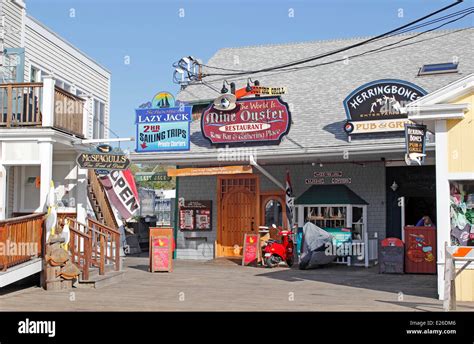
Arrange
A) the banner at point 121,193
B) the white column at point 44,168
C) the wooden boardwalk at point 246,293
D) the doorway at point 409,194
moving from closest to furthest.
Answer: the wooden boardwalk at point 246,293 → the white column at point 44,168 → the doorway at point 409,194 → the banner at point 121,193

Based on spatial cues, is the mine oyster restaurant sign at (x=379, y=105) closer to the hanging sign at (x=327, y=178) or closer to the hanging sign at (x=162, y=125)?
the hanging sign at (x=327, y=178)

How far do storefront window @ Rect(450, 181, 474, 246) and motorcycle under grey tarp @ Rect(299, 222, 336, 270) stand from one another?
678 cm

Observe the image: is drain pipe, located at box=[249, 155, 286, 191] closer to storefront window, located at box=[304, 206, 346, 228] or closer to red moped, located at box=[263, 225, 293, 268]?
storefront window, located at box=[304, 206, 346, 228]

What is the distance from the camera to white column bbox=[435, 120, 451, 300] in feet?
40.2

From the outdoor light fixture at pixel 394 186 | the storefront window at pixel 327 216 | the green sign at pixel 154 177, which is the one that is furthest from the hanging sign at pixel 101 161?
the outdoor light fixture at pixel 394 186

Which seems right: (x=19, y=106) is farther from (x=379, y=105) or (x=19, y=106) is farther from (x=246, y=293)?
(x=379, y=105)

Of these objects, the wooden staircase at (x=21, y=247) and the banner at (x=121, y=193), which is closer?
the wooden staircase at (x=21, y=247)

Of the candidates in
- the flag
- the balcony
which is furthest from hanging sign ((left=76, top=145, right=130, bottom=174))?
the flag

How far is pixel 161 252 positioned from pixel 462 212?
8.83m

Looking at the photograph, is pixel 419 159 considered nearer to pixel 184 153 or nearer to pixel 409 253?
pixel 409 253

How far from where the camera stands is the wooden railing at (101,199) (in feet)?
64.9

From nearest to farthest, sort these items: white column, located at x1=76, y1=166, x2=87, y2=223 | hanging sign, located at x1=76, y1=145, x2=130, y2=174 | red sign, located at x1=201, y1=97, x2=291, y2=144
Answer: hanging sign, located at x1=76, y1=145, x2=130, y2=174, white column, located at x1=76, y1=166, x2=87, y2=223, red sign, located at x1=201, y1=97, x2=291, y2=144

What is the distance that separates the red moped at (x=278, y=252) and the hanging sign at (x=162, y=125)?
4385 mm
